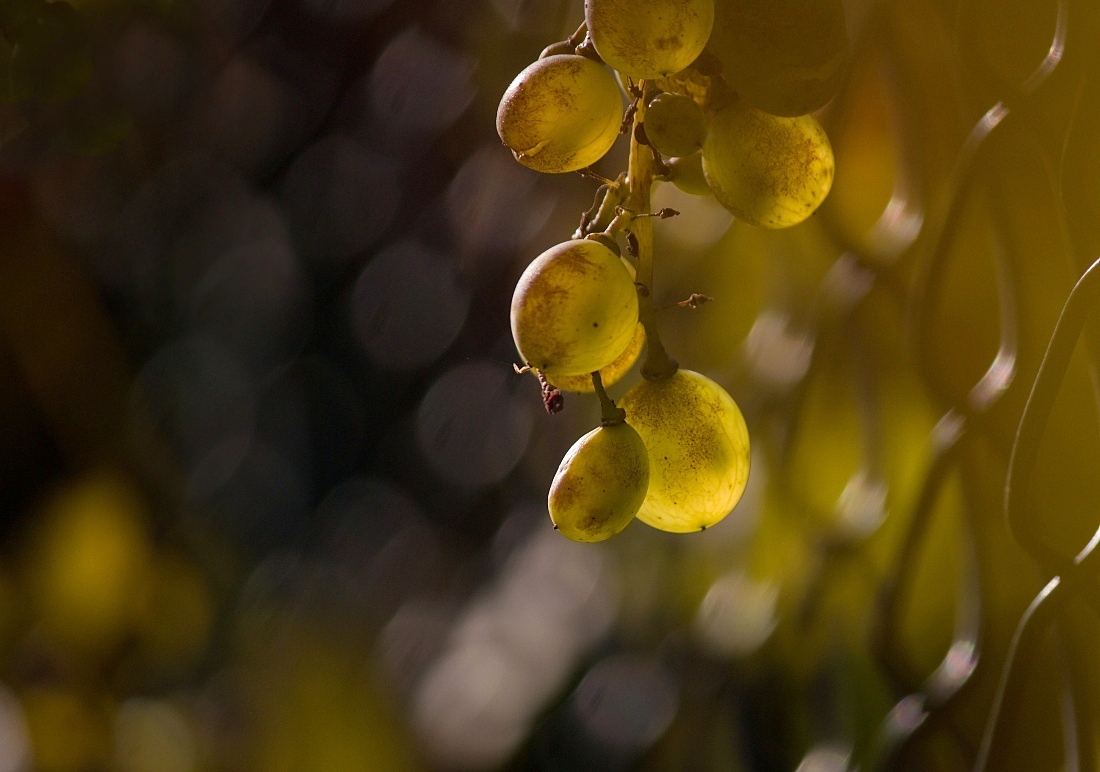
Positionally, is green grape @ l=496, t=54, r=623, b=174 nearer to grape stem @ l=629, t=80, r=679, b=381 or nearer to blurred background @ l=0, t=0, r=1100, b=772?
grape stem @ l=629, t=80, r=679, b=381

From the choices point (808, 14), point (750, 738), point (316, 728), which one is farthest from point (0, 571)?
point (808, 14)

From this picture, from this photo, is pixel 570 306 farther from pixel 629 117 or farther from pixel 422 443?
pixel 422 443

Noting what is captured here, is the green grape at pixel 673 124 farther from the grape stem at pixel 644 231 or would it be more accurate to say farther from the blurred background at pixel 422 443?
the blurred background at pixel 422 443

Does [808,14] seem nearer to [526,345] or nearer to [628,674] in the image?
[526,345]

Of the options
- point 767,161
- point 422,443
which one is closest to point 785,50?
point 767,161

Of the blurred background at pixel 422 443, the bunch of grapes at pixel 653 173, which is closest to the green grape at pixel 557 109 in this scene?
the bunch of grapes at pixel 653 173
